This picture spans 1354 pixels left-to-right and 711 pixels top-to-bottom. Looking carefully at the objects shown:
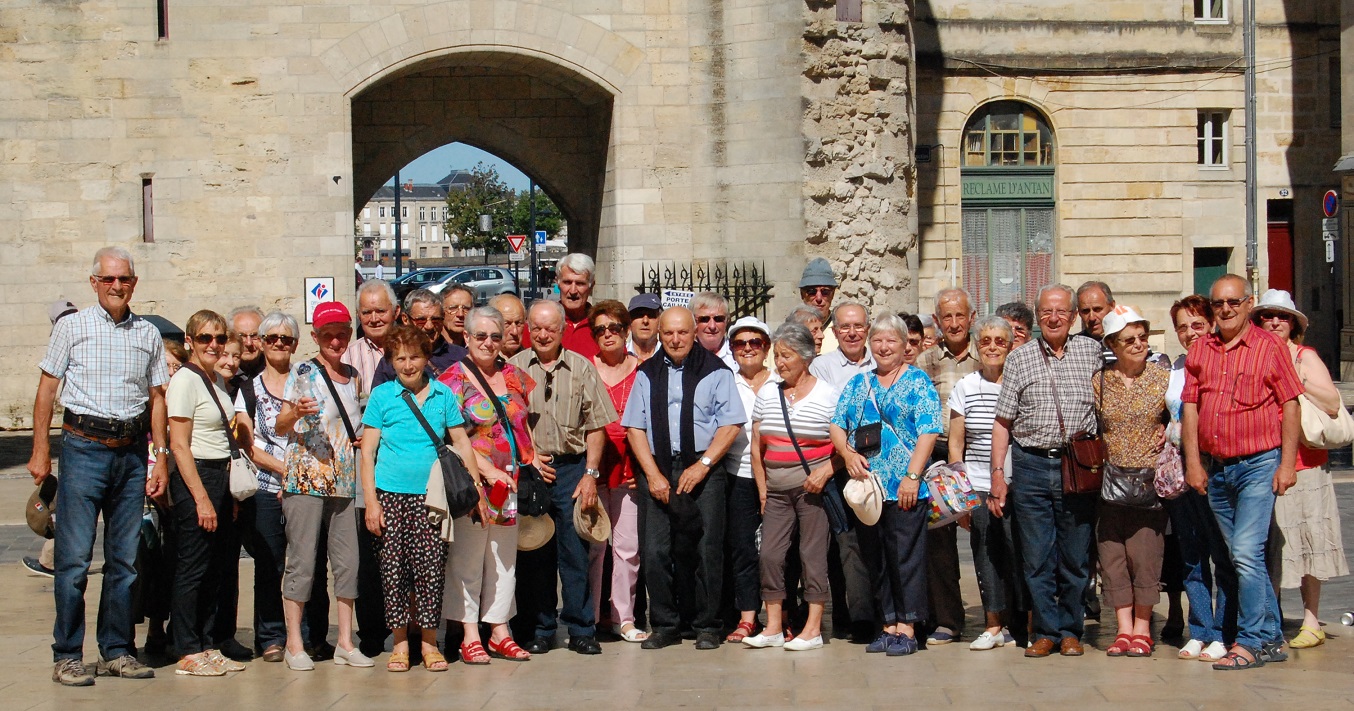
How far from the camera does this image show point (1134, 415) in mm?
7633

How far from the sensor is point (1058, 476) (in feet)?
25.5

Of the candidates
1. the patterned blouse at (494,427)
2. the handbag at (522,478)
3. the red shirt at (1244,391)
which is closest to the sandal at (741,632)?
the handbag at (522,478)

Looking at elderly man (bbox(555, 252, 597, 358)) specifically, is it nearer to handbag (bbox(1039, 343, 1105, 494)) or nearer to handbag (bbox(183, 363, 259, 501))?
handbag (bbox(183, 363, 259, 501))

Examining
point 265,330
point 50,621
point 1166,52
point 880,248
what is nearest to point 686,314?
point 265,330

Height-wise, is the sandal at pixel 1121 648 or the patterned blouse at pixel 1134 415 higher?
the patterned blouse at pixel 1134 415

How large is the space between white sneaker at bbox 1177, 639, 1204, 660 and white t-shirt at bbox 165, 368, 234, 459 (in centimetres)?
475

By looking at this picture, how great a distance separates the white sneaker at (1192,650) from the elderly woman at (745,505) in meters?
2.15

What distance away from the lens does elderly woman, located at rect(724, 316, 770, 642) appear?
827 cm

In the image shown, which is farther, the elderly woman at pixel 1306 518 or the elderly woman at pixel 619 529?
the elderly woman at pixel 619 529

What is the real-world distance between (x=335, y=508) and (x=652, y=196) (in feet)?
34.6

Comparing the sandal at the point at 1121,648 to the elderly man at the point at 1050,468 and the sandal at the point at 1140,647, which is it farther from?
the elderly man at the point at 1050,468

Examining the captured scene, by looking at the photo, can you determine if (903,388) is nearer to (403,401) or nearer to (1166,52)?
(403,401)

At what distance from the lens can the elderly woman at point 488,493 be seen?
7.84 metres

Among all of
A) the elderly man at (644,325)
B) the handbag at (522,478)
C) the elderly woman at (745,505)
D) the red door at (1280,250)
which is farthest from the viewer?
the red door at (1280,250)
